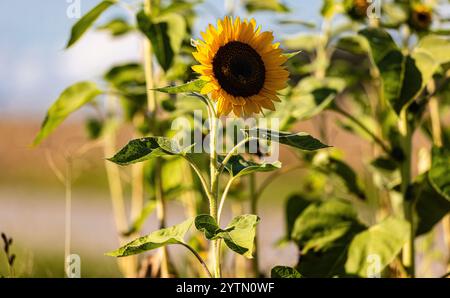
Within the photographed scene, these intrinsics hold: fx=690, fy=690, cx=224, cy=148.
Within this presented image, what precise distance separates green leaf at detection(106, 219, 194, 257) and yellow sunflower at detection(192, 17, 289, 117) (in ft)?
0.51

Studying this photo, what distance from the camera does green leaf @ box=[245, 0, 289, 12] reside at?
149 cm

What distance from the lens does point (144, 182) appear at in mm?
1459

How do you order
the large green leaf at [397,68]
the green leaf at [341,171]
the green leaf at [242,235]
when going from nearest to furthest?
the green leaf at [242,235] < the large green leaf at [397,68] < the green leaf at [341,171]

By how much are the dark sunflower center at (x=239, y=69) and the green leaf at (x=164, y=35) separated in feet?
0.91

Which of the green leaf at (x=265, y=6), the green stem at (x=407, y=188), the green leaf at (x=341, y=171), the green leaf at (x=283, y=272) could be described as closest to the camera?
the green leaf at (x=283, y=272)

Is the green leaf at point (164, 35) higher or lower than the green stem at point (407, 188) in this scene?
higher

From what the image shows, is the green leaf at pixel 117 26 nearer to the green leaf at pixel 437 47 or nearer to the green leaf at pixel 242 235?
the green leaf at pixel 437 47

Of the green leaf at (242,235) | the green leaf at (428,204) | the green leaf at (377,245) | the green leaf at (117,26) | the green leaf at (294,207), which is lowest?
the green leaf at (242,235)

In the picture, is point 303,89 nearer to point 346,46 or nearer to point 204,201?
point 346,46

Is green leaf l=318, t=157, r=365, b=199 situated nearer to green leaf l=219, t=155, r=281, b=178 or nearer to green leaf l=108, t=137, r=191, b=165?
green leaf l=219, t=155, r=281, b=178

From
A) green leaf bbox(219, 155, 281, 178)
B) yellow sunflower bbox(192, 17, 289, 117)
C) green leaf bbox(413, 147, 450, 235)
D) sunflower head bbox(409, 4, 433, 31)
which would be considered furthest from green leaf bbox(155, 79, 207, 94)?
sunflower head bbox(409, 4, 433, 31)

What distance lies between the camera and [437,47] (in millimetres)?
1172

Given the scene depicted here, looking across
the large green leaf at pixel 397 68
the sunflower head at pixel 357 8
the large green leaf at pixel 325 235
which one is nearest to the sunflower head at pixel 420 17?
the sunflower head at pixel 357 8

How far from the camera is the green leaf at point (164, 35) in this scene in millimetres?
1157
